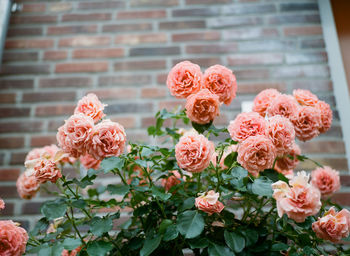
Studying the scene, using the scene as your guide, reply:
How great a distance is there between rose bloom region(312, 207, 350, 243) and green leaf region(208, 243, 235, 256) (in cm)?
23

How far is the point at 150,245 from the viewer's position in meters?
0.72

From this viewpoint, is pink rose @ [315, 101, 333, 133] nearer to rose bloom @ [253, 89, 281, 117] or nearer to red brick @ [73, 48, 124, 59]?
rose bloom @ [253, 89, 281, 117]

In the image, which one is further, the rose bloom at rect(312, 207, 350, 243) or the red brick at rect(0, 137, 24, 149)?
the red brick at rect(0, 137, 24, 149)

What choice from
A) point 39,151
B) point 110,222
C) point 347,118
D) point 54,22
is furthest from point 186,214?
point 54,22

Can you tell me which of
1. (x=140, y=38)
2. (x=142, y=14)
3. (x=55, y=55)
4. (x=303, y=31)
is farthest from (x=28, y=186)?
(x=303, y=31)

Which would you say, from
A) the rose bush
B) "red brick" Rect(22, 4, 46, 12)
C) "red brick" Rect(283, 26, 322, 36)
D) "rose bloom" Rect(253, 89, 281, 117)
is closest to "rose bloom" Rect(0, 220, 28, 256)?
the rose bush

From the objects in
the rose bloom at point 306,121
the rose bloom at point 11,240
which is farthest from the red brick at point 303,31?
the rose bloom at point 11,240

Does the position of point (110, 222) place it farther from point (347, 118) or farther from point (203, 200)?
point (347, 118)

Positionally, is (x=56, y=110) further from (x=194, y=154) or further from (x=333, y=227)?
(x=333, y=227)

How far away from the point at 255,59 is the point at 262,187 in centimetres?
90

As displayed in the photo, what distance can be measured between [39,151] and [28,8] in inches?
38.0

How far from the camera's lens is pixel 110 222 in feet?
2.49

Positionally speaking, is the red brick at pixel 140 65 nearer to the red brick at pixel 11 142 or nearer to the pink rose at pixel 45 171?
the red brick at pixel 11 142

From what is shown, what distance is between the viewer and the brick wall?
1.39 meters
